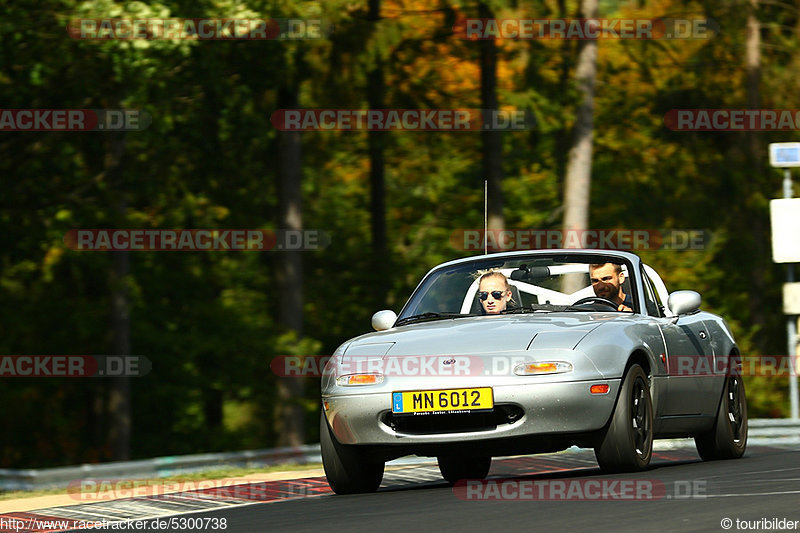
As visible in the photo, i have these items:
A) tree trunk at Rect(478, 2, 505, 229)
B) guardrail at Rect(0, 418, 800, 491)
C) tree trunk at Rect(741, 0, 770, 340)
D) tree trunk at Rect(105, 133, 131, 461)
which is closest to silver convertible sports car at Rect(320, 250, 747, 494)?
guardrail at Rect(0, 418, 800, 491)

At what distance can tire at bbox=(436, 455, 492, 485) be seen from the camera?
9.86 meters

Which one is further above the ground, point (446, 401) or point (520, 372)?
point (520, 372)

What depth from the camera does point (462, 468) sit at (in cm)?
988

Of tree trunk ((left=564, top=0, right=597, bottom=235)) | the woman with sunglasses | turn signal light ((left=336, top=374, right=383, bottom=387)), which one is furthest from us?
A: tree trunk ((left=564, top=0, right=597, bottom=235))

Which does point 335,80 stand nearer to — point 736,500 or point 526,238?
point 526,238

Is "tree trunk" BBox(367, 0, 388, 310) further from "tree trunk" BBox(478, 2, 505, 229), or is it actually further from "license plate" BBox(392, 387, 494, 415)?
"license plate" BBox(392, 387, 494, 415)

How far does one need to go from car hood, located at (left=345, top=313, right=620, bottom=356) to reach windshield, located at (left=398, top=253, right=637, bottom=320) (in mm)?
466

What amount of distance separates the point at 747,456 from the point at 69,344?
23929mm

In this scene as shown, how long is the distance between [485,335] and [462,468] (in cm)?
188

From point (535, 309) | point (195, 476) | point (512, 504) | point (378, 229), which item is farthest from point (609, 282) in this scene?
point (378, 229)

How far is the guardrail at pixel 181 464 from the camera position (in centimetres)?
1209

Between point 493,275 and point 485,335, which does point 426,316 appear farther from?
point 485,335

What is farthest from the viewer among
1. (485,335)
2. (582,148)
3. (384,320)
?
(582,148)

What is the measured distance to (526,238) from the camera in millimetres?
30516
